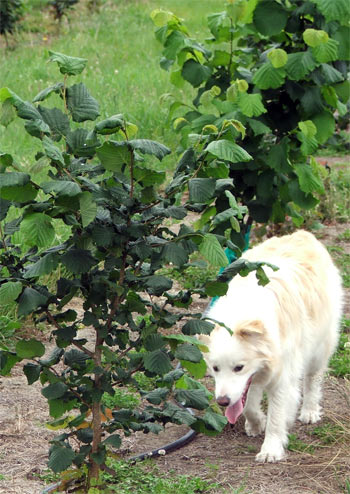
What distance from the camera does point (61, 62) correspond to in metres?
2.96

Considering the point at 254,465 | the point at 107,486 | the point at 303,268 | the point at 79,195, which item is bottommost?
the point at 254,465

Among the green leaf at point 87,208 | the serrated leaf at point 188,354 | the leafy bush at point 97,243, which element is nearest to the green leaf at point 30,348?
the leafy bush at point 97,243

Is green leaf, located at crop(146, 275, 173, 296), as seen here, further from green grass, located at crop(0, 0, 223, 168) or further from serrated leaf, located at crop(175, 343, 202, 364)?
green grass, located at crop(0, 0, 223, 168)

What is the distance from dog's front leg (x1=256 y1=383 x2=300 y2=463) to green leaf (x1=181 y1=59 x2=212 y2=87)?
7.83 feet

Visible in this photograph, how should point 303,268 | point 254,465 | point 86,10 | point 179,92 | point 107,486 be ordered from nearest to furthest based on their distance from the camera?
point 107,486 → point 254,465 → point 303,268 → point 179,92 → point 86,10

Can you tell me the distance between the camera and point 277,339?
431 cm

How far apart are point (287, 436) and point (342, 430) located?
0.30 meters

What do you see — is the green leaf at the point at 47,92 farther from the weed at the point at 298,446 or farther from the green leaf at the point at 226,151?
the weed at the point at 298,446

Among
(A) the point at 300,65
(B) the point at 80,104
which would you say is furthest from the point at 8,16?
(B) the point at 80,104

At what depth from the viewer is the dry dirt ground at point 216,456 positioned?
387cm

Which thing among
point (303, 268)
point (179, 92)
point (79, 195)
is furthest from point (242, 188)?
point (179, 92)

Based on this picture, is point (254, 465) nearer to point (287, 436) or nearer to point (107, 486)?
point (287, 436)

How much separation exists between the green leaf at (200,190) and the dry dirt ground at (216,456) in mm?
1535

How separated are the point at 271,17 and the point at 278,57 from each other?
1.38 ft
